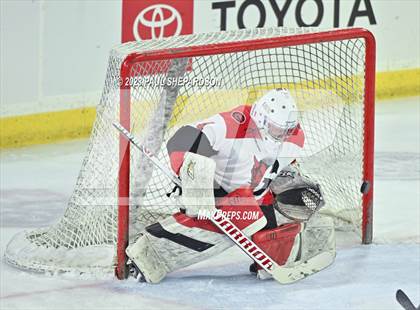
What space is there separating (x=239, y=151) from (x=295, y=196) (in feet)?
0.66

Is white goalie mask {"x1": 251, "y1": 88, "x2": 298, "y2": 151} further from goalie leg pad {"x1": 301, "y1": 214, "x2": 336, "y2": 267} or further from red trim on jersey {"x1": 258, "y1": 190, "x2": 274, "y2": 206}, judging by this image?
goalie leg pad {"x1": 301, "y1": 214, "x2": 336, "y2": 267}

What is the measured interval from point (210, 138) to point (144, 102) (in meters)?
0.22

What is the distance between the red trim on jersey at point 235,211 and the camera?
298 centimetres

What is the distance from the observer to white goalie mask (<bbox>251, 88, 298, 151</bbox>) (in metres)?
3.03

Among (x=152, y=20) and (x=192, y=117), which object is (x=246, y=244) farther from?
(x=152, y=20)

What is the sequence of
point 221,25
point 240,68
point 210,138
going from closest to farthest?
point 210,138 < point 240,68 < point 221,25

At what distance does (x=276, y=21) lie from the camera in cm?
465

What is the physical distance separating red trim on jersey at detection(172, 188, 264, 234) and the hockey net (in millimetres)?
142

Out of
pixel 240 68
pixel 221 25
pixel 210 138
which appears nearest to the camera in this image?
pixel 210 138

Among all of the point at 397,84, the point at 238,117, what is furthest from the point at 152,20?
the point at 238,117

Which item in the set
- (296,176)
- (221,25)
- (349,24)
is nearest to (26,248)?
(296,176)

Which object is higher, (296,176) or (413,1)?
(413,1)

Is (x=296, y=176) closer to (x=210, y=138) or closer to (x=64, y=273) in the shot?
(x=210, y=138)

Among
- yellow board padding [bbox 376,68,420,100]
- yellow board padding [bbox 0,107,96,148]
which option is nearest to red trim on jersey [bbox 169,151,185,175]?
yellow board padding [bbox 0,107,96,148]
